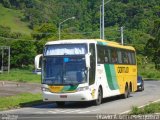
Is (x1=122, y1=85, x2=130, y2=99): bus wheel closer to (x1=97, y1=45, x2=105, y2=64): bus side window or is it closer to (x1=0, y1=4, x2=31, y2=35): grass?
(x1=97, y1=45, x2=105, y2=64): bus side window

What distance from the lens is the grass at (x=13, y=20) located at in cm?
15168

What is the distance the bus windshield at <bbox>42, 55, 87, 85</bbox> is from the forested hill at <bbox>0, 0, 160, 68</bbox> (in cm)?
7717

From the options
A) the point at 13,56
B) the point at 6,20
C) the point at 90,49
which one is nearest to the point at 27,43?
the point at 13,56

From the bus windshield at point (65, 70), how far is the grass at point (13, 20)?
4941 inches

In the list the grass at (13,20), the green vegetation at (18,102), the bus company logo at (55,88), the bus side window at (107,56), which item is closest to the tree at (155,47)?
the green vegetation at (18,102)

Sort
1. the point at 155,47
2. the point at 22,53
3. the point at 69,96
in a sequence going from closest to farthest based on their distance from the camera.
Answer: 1. the point at 69,96
2. the point at 155,47
3. the point at 22,53

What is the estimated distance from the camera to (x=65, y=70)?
23.9 metres

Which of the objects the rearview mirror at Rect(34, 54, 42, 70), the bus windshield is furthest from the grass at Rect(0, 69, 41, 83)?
the bus windshield

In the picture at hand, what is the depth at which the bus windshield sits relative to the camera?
23875 mm

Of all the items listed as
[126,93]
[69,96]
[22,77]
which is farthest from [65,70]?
[22,77]

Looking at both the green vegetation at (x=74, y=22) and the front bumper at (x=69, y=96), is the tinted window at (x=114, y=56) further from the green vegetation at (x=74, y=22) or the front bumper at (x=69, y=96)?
the green vegetation at (x=74, y=22)

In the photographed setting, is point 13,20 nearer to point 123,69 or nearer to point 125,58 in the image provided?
point 125,58

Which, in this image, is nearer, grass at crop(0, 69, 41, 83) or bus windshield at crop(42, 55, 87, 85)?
bus windshield at crop(42, 55, 87, 85)

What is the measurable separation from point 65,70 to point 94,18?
341 feet
